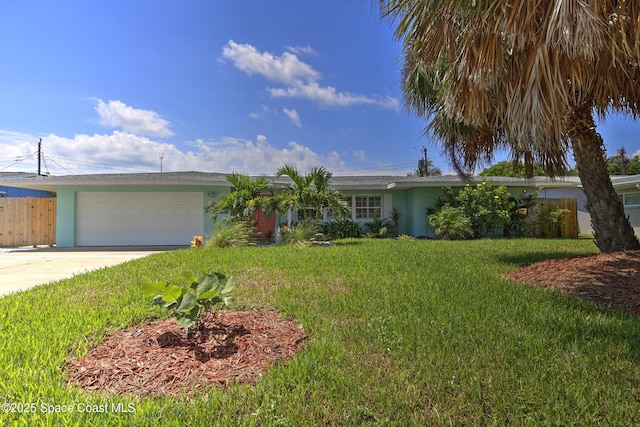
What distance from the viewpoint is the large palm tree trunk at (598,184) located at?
22.1 ft

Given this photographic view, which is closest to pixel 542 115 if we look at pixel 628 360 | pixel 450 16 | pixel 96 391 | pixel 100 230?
pixel 450 16

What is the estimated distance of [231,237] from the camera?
11156 millimetres

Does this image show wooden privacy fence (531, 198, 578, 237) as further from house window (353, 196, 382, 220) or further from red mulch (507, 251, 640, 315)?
red mulch (507, 251, 640, 315)

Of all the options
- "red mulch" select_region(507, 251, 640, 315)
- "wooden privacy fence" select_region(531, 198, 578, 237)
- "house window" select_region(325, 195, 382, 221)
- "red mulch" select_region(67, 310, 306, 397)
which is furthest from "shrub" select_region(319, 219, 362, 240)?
"red mulch" select_region(67, 310, 306, 397)

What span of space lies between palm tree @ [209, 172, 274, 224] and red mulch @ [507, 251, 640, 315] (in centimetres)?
796

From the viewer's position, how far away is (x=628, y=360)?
271 cm

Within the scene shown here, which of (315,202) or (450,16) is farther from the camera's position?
(315,202)

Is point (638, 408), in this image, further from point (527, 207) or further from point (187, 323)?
point (527, 207)

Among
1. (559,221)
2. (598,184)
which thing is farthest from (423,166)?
(598,184)

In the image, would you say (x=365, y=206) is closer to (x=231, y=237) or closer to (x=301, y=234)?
(x=301, y=234)

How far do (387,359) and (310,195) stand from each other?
9.00m

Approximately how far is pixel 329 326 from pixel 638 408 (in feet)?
7.70

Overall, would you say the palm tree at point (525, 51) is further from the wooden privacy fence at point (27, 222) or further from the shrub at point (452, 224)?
the wooden privacy fence at point (27, 222)

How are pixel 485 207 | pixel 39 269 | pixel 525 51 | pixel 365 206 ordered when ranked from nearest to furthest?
pixel 525 51 → pixel 39 269 → pixel 485 207 → pixel 365 206
